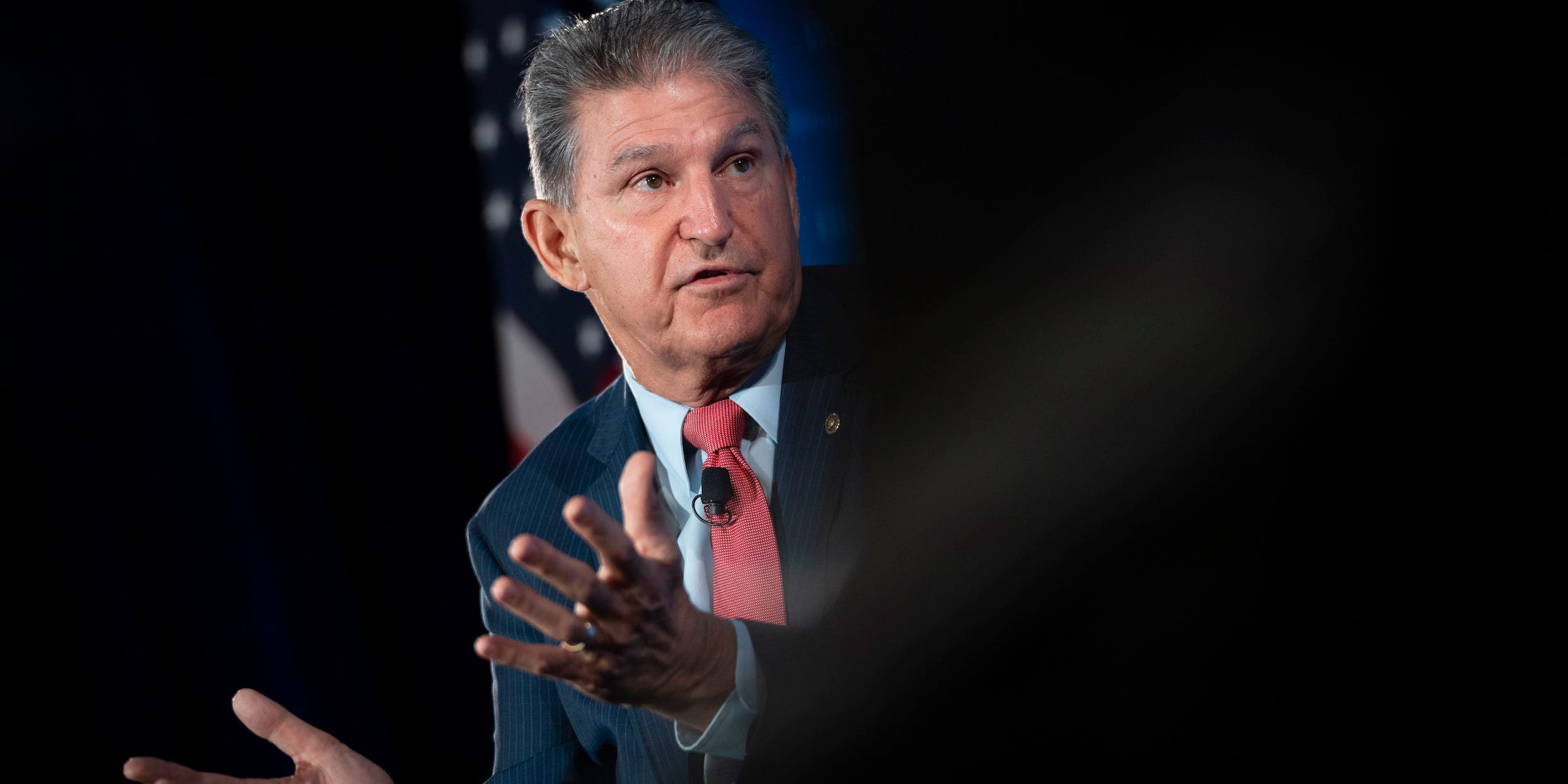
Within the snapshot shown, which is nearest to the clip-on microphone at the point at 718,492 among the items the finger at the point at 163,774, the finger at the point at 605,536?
the finger at the point at 605,536

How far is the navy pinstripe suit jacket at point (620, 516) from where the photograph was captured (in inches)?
58.1

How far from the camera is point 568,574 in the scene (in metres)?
0.99

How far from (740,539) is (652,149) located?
560mm

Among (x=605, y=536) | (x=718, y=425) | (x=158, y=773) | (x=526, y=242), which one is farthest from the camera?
(x=526, y=242)

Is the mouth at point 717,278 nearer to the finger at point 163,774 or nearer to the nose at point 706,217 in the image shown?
the nose at point 706,217

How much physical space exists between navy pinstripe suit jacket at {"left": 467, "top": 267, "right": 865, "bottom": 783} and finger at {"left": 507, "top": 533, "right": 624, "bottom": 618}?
0.45m

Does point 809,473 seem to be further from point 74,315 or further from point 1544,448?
point 74,315

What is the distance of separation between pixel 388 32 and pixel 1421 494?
6.83ft

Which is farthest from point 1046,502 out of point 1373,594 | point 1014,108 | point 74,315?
point 74,315

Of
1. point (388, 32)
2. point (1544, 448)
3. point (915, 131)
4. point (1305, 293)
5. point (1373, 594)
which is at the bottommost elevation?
point (1373, 594)

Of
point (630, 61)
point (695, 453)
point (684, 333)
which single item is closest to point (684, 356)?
point (684, 333)

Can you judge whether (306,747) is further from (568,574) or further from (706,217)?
(706,217)

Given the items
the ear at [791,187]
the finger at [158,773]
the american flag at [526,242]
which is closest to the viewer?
the finger at [158,773]

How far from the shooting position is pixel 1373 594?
1022mm
